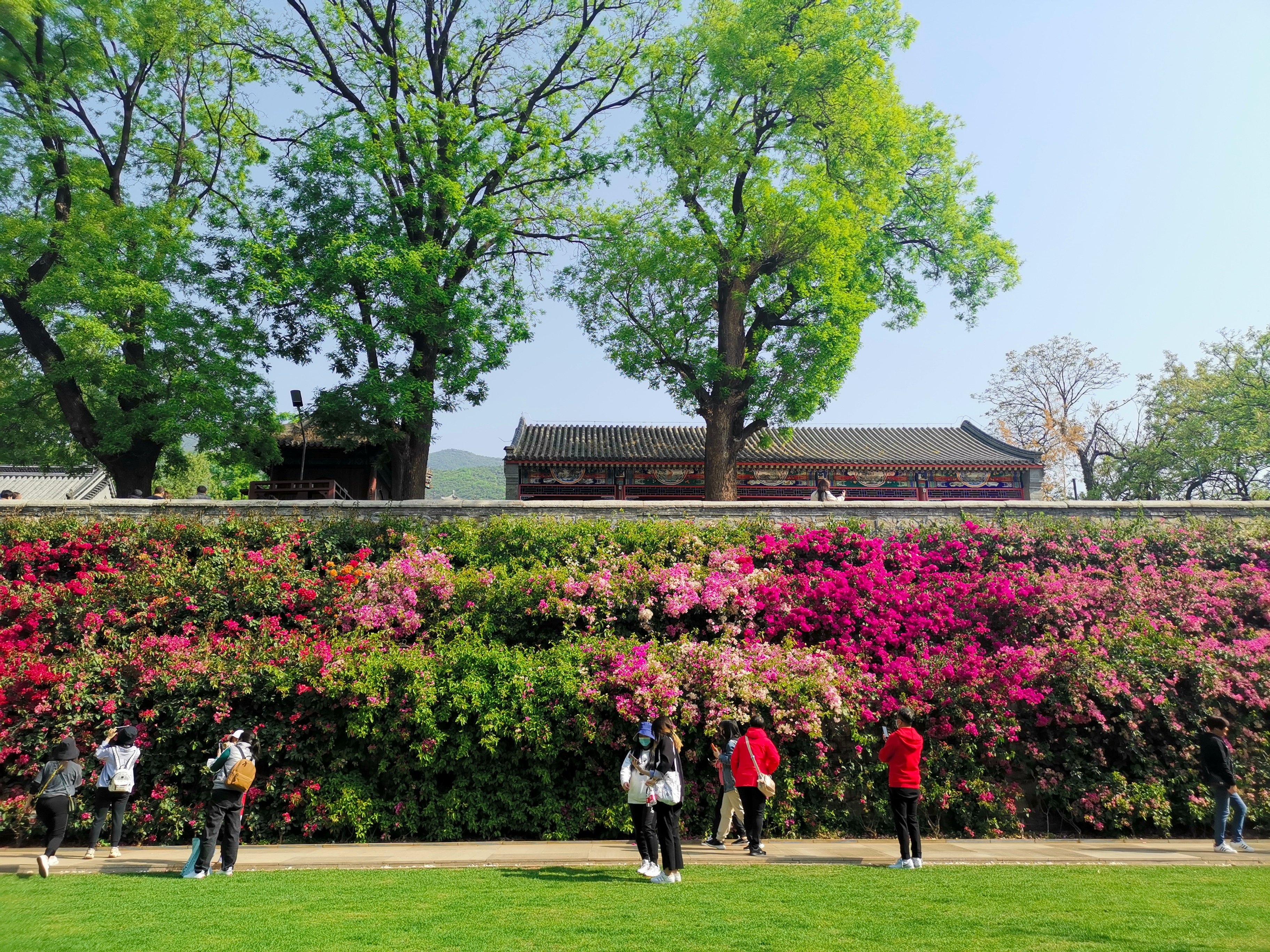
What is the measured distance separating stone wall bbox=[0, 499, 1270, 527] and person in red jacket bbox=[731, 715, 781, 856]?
241 inches

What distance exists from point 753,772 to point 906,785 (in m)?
1.55

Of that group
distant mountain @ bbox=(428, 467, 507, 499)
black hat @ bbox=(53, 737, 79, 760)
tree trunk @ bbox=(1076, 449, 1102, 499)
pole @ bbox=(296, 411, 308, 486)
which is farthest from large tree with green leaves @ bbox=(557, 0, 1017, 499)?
distant mountain @ bbox=(428, 467, 507, 499)

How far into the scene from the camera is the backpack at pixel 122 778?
8.59 metres

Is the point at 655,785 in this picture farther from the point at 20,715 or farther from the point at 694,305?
the point at 694,305

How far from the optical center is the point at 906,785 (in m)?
7.93

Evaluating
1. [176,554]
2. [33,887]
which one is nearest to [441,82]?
[176,554]

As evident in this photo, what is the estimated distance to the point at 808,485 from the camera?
25922 millimetres

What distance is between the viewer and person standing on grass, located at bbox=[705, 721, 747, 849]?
9102 millimetres

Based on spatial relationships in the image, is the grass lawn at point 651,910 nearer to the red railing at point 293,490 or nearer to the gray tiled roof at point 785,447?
the red railing at point 293,490

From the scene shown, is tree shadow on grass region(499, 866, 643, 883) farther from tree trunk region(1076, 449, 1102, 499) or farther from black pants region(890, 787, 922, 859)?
tree trunk region(1076, 449, 1102, 499)

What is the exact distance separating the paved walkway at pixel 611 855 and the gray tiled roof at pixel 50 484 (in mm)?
31832

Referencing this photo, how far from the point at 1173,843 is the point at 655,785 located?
255 inches

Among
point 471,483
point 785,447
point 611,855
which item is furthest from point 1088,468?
point 471,483

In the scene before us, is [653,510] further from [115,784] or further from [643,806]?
[115,784]
